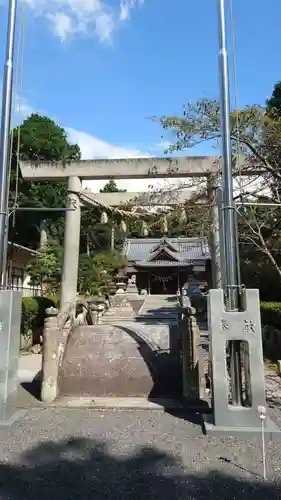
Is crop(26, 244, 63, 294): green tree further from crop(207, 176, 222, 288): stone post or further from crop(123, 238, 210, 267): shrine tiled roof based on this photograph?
crop(123, 238, 210, 267): shrine tiled roof

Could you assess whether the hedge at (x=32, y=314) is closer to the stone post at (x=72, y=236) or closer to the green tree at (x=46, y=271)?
the stone post at (x=72, y=236)

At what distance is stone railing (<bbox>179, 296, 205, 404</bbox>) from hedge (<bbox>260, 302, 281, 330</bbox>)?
568 centimetres

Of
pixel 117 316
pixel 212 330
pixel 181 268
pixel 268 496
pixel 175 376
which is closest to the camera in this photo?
pixel 268 496

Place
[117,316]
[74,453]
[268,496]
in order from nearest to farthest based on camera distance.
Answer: [268,496] → [74,453] → [117,316]

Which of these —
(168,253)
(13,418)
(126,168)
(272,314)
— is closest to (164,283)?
(168,253)

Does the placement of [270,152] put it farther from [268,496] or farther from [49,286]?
[49,286]

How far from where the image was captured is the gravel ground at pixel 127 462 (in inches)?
114

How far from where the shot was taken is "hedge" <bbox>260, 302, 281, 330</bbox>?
1055 centimetres

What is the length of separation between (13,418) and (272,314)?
330 inches

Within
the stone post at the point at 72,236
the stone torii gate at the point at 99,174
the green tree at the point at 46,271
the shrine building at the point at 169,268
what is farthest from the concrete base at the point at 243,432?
the shrine building at the point at 169,268

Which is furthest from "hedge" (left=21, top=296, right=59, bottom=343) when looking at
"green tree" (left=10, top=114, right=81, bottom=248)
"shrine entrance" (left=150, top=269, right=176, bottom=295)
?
"shrine entrance" (left=150, top=269, right=176, bottom=295)

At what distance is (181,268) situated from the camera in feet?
99.3

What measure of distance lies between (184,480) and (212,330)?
175cm

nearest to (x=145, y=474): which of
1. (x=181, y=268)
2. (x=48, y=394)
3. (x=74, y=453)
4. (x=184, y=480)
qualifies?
(x=184, y=480)
